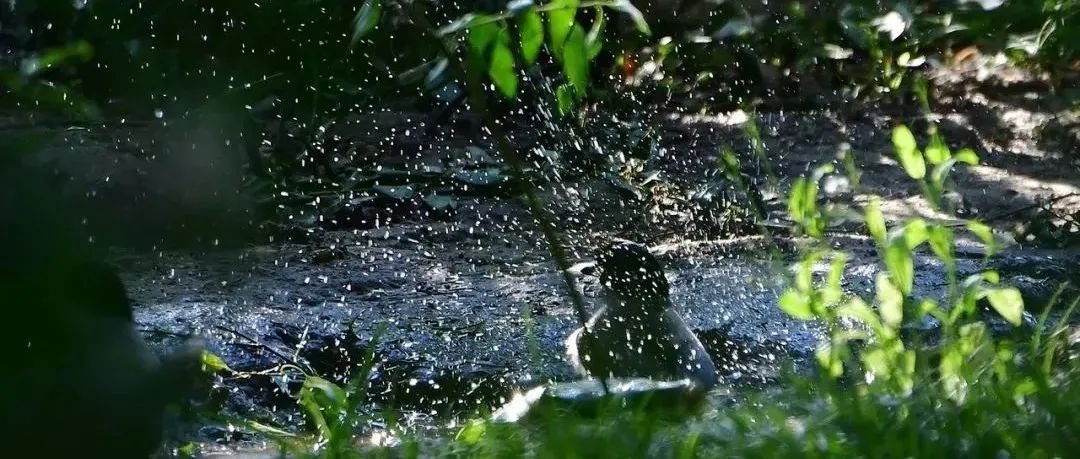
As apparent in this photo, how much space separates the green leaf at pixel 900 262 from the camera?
1947mm

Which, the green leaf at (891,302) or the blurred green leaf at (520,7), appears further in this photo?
the green leaf at (891,302)

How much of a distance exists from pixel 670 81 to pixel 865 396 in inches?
244

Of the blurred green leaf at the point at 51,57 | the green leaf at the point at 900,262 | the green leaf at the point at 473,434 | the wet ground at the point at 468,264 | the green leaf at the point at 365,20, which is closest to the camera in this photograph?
the blurred green leaf at the point at 51,57

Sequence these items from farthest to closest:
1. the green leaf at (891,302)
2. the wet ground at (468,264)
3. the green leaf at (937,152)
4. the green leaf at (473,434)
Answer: the wet ground at (468,264)
the green leaf at (937,152)
the green leaf at (891,302)
the green leaf at (473,434)

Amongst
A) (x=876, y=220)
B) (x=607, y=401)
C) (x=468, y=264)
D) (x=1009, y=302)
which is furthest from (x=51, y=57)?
(x=468, y=264)

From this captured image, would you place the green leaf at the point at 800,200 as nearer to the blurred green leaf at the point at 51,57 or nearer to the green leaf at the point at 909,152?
the green leaf at the point at 909,152

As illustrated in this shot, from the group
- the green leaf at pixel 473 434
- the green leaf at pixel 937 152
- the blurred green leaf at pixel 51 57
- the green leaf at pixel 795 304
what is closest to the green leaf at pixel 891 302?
the green leaf at pixel 795 304

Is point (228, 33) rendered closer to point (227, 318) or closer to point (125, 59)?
point (125, 59)

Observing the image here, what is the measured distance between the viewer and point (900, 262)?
200 centimetres

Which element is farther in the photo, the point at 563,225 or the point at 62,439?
the point at 563,225

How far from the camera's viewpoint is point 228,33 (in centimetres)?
153

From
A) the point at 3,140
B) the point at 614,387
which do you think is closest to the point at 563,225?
the point at 614,387

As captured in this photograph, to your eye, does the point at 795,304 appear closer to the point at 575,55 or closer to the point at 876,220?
the point at 876,220

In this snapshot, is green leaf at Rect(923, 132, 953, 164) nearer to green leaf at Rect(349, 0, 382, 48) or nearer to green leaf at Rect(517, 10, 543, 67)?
green leaf at Rect(517, 10, 543, 67)
